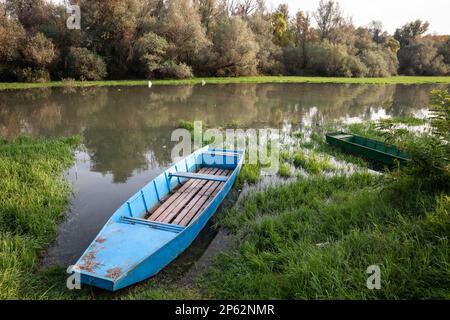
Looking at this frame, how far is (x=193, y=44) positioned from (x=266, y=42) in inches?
512

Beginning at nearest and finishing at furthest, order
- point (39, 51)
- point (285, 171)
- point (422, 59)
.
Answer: point (285, 171) < point (39, 51) < point (422, 59)

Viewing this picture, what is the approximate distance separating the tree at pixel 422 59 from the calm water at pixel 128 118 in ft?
91.9

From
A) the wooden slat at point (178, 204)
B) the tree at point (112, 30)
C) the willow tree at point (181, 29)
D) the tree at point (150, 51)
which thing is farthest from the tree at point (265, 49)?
the wooden slat at point (178, 204)

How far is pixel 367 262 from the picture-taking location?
4.05 m

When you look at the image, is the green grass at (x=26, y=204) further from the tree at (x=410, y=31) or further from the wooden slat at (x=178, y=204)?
the tree at (x=410, y=31)

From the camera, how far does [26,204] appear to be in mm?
6406

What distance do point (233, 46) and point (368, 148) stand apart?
29743 millimetres

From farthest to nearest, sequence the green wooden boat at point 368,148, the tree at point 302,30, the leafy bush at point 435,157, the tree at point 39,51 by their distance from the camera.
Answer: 1. the tree at point 302,30
2. the tree at point 39,51
3. the green wooden boat at point 368,148
4. the leafy bush at point 435,157

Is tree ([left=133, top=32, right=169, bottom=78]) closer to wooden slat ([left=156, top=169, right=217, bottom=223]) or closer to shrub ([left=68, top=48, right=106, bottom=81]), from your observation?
shrub ([left=68, top=48, right=106, bottom=81])

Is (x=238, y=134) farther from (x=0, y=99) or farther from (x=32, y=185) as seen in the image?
(x=0, y=99)

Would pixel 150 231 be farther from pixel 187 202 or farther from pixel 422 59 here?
pixel 422 59

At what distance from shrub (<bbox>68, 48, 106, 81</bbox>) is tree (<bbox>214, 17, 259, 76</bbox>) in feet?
43.2

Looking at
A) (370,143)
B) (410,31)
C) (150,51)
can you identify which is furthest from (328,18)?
(370,143)

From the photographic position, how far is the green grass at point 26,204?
474cm
